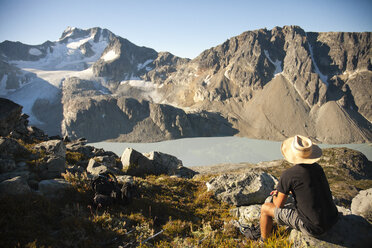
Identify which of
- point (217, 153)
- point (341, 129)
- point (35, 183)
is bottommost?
point (217, 153)

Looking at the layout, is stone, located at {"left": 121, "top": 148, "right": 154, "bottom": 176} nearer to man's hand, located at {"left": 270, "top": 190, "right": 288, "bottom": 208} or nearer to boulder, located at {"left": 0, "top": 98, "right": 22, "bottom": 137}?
boulder, located at {"left": 0, "top": 98, "right": 22, "bottom": 137}

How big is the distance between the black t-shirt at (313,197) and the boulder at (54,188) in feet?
24.2

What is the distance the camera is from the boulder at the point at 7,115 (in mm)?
10484

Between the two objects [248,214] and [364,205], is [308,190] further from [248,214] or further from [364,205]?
[364,205]

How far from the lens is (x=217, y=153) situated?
8350 centimetres

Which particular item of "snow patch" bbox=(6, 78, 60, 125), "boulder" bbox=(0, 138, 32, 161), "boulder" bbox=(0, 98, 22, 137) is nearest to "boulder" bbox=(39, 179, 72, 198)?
"boulder" bbox=(0, 138, 32, 161)

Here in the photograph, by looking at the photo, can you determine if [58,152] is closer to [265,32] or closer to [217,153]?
[217,153]

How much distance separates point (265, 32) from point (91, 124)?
477ft

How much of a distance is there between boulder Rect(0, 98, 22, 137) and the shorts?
13.3 m

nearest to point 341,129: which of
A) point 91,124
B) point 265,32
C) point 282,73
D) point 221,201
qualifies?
point 282,73

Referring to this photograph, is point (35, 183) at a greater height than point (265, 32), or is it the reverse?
point (265, 32)

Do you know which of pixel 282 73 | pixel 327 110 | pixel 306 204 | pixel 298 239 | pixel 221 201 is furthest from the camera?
pixel 282 73

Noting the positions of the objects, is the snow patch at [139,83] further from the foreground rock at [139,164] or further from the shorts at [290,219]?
the shorts at [290,219]

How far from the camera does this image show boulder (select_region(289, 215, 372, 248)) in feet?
13.7
